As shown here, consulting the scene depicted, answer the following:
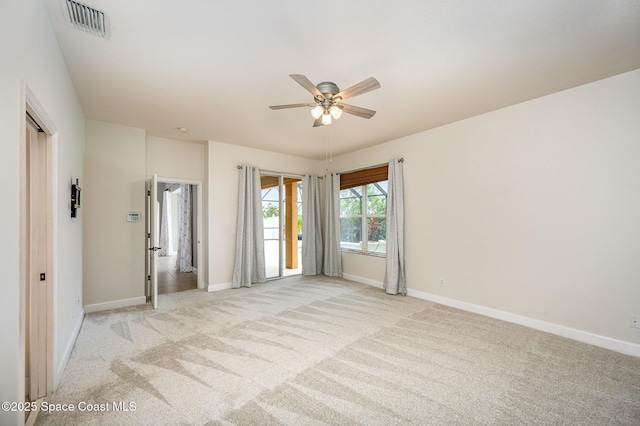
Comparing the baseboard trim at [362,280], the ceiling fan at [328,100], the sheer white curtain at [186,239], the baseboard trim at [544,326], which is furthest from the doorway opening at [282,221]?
the ceiling fan at [328,100]

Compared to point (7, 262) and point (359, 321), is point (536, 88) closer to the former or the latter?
point (359, 321)

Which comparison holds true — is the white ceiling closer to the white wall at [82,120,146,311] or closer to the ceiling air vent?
the ceiling air vent

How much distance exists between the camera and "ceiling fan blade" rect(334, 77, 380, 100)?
84.0 inches

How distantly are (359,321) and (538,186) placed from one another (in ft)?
8.91

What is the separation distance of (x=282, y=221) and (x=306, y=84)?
3.93 m

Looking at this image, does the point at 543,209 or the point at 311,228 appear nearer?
the point at 543,209

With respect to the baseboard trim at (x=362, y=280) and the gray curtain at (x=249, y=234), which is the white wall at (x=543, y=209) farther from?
the gray curtain at (x=249, y=234)

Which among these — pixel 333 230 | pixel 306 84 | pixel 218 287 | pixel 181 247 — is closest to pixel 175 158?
pixel 218 287

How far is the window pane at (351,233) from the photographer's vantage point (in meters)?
5.73

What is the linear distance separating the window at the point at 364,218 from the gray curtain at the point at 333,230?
162mm

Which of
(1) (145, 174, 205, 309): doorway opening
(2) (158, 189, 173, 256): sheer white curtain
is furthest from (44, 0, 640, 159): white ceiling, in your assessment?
(2) (158, 189, 173, 256): sheer white curtain

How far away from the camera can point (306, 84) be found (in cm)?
219

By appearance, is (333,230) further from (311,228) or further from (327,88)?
(327,88)

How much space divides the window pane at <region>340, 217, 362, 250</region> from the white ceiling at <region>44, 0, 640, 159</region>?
2709 mm
